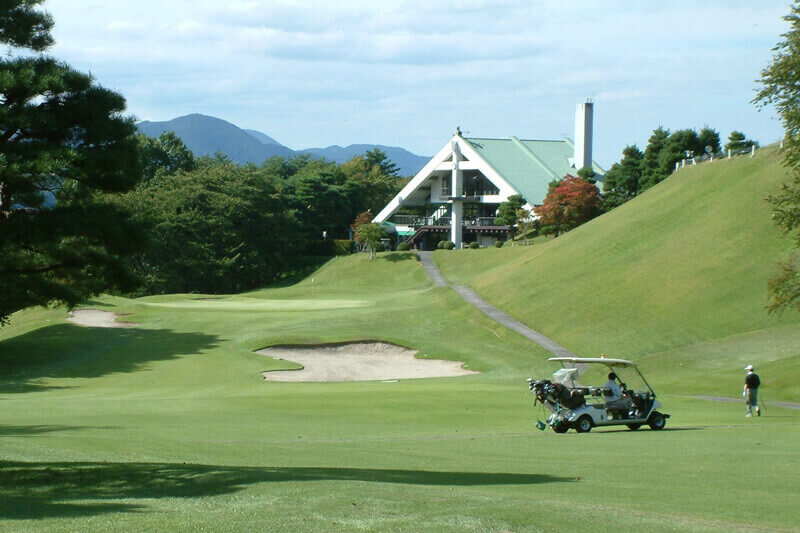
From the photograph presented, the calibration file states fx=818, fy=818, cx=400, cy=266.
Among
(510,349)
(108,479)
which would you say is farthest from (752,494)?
(510,349)

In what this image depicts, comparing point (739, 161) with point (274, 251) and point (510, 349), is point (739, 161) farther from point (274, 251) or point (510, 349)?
point (274, 251)

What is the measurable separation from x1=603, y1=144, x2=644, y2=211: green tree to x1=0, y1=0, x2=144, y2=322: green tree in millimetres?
82864

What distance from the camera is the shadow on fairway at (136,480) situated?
10.1m

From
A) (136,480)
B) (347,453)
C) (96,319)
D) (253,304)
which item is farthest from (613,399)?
(253,304)

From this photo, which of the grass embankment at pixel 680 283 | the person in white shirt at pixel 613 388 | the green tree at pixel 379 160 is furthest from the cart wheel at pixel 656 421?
the green tree at pixel 379 160

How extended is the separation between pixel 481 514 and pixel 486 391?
23204mm

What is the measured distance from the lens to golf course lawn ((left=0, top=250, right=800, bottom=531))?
9.67m

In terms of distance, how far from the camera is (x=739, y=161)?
66.1m

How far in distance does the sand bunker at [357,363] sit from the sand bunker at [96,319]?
13920 millimetres

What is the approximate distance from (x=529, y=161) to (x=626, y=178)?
19.7 m

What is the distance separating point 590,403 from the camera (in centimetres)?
2170

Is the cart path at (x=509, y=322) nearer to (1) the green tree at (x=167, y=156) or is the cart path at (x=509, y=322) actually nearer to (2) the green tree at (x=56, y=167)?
(2) the green tree at (x=56, y=167)

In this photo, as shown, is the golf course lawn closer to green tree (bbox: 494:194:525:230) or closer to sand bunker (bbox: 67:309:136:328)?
sand bunker (bbox: 67:309:136:328)

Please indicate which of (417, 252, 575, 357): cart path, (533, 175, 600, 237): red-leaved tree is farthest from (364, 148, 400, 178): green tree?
(417, 252, 575, 357): cart path
